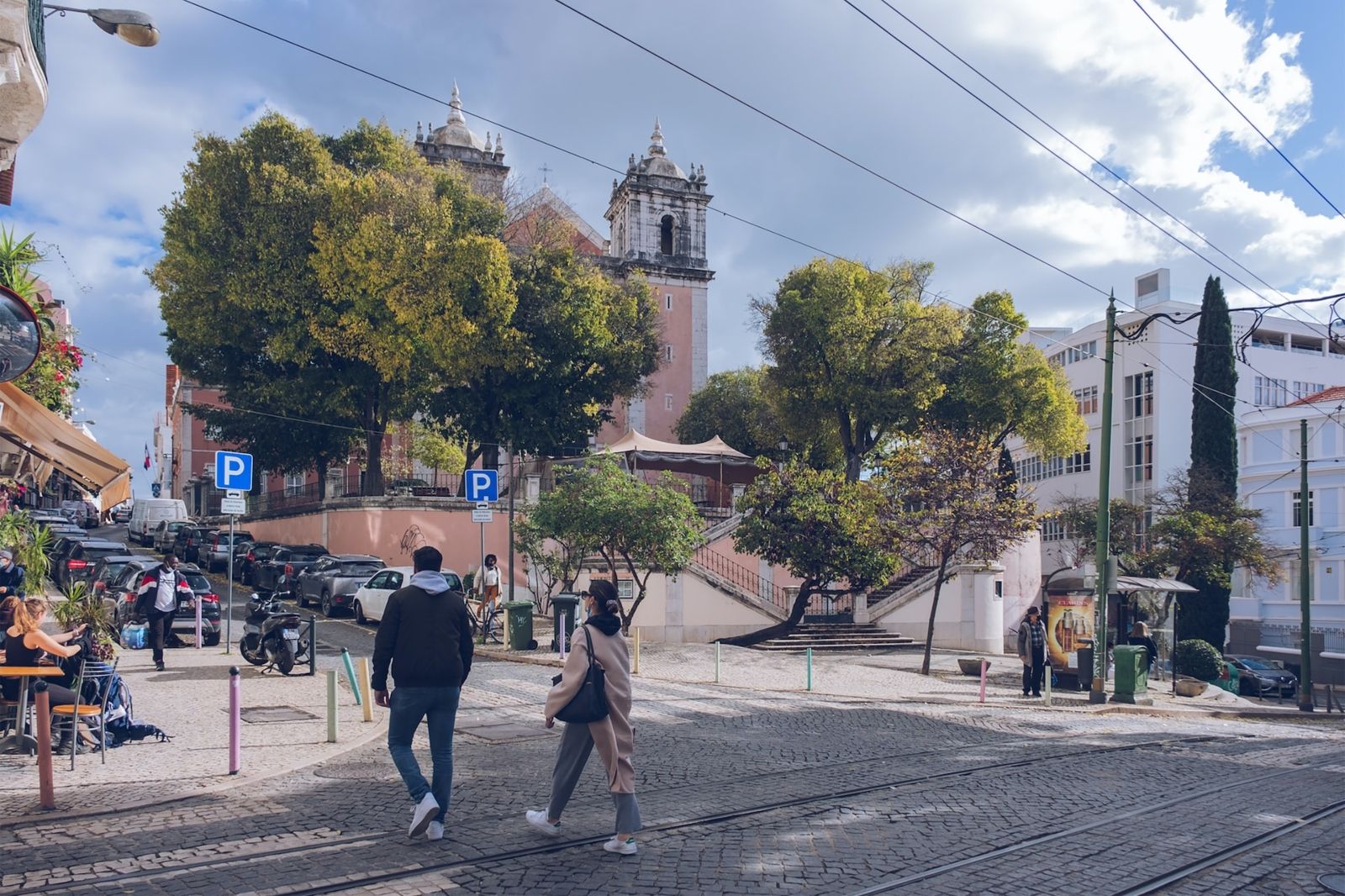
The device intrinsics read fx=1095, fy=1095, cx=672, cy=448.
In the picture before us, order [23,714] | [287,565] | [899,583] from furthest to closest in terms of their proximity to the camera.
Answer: [899,583]
[287,565]
[23,714]

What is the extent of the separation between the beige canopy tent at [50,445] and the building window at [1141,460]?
5190cm

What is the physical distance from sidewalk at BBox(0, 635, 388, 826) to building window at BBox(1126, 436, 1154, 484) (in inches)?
1958

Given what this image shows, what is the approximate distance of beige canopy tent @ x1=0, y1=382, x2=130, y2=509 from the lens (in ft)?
41.5

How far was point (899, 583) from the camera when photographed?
3186cm

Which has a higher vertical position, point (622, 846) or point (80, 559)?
point (80, 559)

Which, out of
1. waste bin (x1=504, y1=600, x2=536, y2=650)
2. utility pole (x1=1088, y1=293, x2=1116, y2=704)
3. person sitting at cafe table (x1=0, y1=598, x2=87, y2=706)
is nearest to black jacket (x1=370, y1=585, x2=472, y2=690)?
person sitting at cafe table (x1=0, y1=598, x2=87, y2=706)

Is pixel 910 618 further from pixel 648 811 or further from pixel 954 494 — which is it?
pixel 648 811

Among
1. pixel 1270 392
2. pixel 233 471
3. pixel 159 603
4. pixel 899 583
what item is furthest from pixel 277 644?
pixel 1270 392

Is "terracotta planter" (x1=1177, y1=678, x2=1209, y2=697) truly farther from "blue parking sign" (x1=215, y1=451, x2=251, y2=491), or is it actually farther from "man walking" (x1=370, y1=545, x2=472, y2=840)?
"man walking" (x1=370, y1=545, x2=472, y2=840)

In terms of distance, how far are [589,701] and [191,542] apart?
3400 cm

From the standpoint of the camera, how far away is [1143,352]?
188ft

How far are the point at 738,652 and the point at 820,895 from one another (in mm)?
17929

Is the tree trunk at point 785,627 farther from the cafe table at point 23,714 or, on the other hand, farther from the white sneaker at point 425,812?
the white sneaker at point 425,812

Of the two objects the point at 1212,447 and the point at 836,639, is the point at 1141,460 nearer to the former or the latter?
the point at 1212,447
